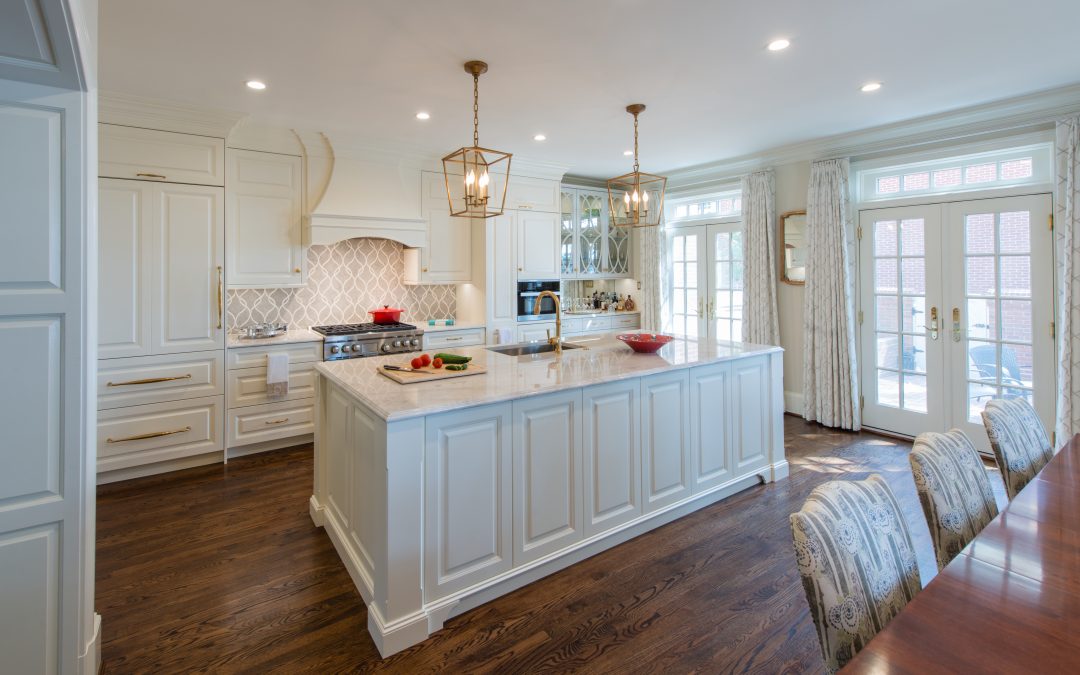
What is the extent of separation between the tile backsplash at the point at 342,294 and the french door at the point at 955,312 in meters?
4.24

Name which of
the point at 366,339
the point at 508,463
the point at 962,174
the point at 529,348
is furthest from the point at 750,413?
the point at 366,339

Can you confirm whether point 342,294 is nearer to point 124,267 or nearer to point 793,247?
point 124,267

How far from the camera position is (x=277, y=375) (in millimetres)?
4129

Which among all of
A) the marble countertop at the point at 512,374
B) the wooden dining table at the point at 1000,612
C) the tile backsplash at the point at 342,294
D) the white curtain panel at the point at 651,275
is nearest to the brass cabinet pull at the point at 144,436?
the tile backsplash at the point at 342,294

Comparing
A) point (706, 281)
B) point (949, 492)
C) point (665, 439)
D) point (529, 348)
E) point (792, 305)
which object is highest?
point (706, 281)

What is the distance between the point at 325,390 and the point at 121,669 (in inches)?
52.9

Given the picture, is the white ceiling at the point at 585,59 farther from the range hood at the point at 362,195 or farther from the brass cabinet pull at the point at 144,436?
the brass cabinet pull at the point at 144,436

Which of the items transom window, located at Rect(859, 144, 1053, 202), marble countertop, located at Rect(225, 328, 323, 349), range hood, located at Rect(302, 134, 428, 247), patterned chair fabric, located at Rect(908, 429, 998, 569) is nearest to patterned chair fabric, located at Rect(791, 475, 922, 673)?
patterned chair fabric, located at Rect(908, 429, 998, 569)

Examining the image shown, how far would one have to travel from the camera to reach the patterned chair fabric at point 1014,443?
1.91 meters

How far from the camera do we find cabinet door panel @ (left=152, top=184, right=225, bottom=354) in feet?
12.5

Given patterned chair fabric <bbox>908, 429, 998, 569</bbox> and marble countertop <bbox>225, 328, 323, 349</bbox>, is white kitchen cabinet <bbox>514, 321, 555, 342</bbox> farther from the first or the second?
patterned chair fabric <bbox>908, 429, 998, 569</bbox>

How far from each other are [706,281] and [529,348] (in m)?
3.26

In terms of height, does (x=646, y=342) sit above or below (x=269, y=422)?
above

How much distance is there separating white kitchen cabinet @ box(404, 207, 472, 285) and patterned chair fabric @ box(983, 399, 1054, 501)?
424 cm
